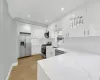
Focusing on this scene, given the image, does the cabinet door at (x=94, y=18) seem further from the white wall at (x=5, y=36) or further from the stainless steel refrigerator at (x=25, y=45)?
the stainless steel refrigerator at (x=25, y=45)

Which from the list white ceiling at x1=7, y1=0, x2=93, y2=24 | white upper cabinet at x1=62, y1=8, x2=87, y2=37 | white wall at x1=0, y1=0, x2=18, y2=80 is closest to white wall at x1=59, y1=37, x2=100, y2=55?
white upper cabinet at x1=62, y1=8, x2=87, y2=37

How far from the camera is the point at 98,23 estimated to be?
1624 mm

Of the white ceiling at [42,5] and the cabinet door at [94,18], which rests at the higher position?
the white ceiling at [42,5]

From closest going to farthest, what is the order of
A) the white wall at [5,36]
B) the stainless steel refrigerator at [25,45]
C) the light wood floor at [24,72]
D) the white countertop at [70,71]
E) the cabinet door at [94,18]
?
the white countertop at [70,71] < the white wall at [5,36] < the cabinet door at [94,18] < the light wood floor at [24,72] < the stainless steel refrigerator at [25,45]

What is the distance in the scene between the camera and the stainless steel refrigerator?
471 cm

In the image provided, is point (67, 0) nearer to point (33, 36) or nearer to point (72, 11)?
point (72, 11)

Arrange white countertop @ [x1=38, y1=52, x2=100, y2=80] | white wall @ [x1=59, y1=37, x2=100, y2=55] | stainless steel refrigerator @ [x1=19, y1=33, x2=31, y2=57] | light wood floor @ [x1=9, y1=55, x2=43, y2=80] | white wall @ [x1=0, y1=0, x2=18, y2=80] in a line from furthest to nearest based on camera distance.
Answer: stainless steel refrigerator @ [x1=19, y1=33, x2=31, y2=57] < light wood floor @ [x1=9, y1=55, x2=43, y2=80] < white wall @ [x1=59, y1=37, x2=100, y2=55] < white wall @ [x1=0, y1=0, x2=18, y2=80] < white countertop @ [x1=38, y1=52, x2=100, y2=80]

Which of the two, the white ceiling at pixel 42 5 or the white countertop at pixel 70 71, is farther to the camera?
the white ceiling at pixel 42 5

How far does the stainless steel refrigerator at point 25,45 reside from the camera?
15.4ft

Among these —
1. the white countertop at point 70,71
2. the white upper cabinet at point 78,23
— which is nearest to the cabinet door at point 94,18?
the white upper cabinet at point 78,23

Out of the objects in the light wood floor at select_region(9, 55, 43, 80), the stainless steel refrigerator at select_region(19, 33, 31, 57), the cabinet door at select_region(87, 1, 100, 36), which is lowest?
the light wood floor at select_region(9, 55, 43, 80)

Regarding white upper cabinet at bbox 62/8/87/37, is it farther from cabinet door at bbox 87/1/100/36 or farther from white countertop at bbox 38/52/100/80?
white countertop at bbox 38/52/100/80

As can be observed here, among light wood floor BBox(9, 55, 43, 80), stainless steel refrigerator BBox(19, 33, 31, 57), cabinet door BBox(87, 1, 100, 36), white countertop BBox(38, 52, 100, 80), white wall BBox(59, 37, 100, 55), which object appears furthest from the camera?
stainless steel refrigerator BBox(19, 33, 31, 57)

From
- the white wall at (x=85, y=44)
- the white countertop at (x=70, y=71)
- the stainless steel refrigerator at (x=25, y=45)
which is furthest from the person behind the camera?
the stainless steel refrigerator at (x=25, y=45)
